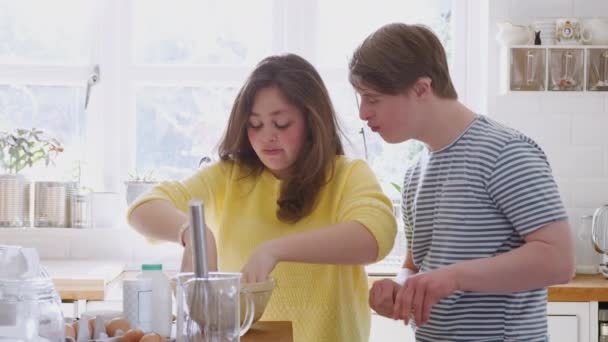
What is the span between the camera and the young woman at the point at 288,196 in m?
1.96

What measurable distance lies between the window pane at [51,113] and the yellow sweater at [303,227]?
225 centimetres

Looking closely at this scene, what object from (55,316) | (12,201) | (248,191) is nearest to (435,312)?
(248,191)

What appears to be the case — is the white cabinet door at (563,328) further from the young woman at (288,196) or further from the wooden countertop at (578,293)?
the young woman at (288,196)

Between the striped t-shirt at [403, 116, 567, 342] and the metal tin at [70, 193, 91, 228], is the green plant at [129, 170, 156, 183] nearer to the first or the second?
the metal tin at [70, 193, 91, 228]

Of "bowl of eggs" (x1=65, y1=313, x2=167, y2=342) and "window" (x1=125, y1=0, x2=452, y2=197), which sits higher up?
"window" (x1=125, y1=0, x2=452, y2=197)

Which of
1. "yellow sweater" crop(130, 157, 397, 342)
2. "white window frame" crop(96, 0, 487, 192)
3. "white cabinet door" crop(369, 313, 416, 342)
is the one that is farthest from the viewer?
"white window frame" crop(96, 0, 487, 192)

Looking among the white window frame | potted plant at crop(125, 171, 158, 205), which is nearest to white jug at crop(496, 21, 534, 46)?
the white window frame

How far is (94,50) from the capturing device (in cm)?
422

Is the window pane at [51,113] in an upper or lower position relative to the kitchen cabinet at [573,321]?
upper

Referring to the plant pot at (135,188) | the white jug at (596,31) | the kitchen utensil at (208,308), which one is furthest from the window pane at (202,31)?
the kitchen utensil at (208,308)

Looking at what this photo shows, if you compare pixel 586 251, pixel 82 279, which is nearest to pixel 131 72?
pixel 82 279

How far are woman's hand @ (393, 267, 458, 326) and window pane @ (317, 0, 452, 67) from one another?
8.89ft

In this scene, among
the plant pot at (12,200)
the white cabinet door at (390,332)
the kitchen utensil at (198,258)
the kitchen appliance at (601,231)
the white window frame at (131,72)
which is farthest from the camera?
the white window frame at (131,72)

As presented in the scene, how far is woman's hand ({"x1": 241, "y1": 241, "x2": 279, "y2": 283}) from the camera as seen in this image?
5.40 ft
